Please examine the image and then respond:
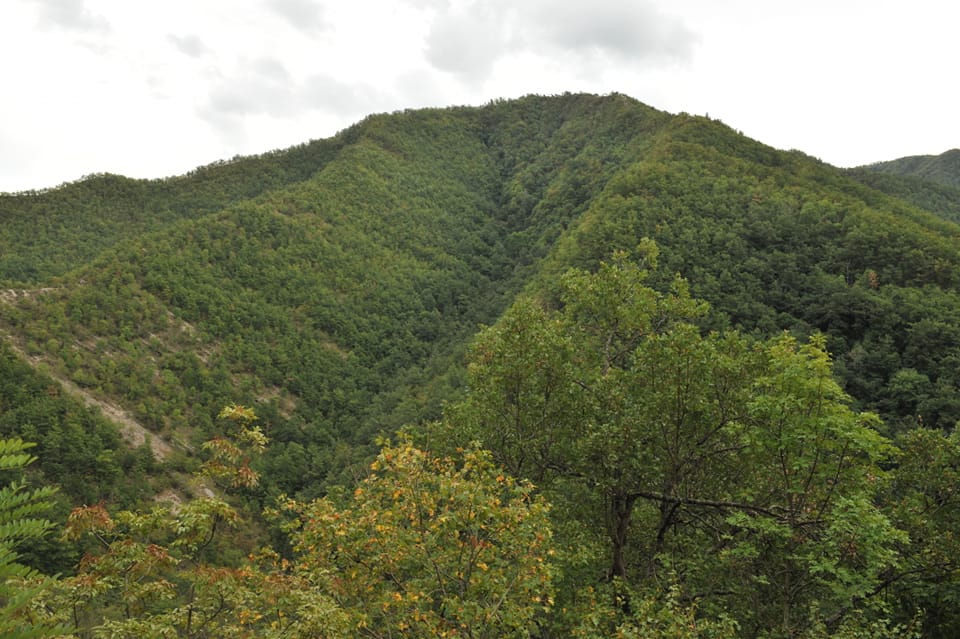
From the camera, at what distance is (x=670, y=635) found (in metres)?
7.79

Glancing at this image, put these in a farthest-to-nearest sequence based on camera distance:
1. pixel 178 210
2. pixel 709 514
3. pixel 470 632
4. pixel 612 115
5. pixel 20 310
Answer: pixel 612 115 → pixel 178 210 → pixel 20 310 → pixel 709 514 → pixel 470 632

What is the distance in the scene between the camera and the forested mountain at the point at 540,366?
32.1 ft

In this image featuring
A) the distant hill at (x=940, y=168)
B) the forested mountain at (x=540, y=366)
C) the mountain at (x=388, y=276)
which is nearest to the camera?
the forested mountain at (x=540, y=366)

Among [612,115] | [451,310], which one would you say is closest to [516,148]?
[612,115]

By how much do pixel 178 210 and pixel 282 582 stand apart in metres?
119

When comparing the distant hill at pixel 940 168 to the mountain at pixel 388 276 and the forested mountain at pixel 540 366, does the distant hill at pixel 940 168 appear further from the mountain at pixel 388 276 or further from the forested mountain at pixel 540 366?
the mountain at pixel 388 276

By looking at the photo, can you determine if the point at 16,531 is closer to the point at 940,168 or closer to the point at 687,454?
the point at 687,454

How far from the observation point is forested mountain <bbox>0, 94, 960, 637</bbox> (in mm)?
9781

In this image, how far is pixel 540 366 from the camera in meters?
14.0

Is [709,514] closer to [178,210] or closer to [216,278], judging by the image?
[216,278]

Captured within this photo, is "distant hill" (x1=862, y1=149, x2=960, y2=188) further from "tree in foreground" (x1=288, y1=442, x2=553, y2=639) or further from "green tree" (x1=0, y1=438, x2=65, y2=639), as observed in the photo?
"green tree" (x1=0, y1=438, x2=65, y2=639)

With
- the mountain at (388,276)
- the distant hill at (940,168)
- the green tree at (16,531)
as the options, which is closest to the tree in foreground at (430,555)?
the green tree at (16,531)

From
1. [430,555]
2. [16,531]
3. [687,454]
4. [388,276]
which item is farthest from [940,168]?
[16,531]

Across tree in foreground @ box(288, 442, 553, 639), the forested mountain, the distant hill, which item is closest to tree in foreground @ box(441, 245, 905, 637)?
the forested mountain
